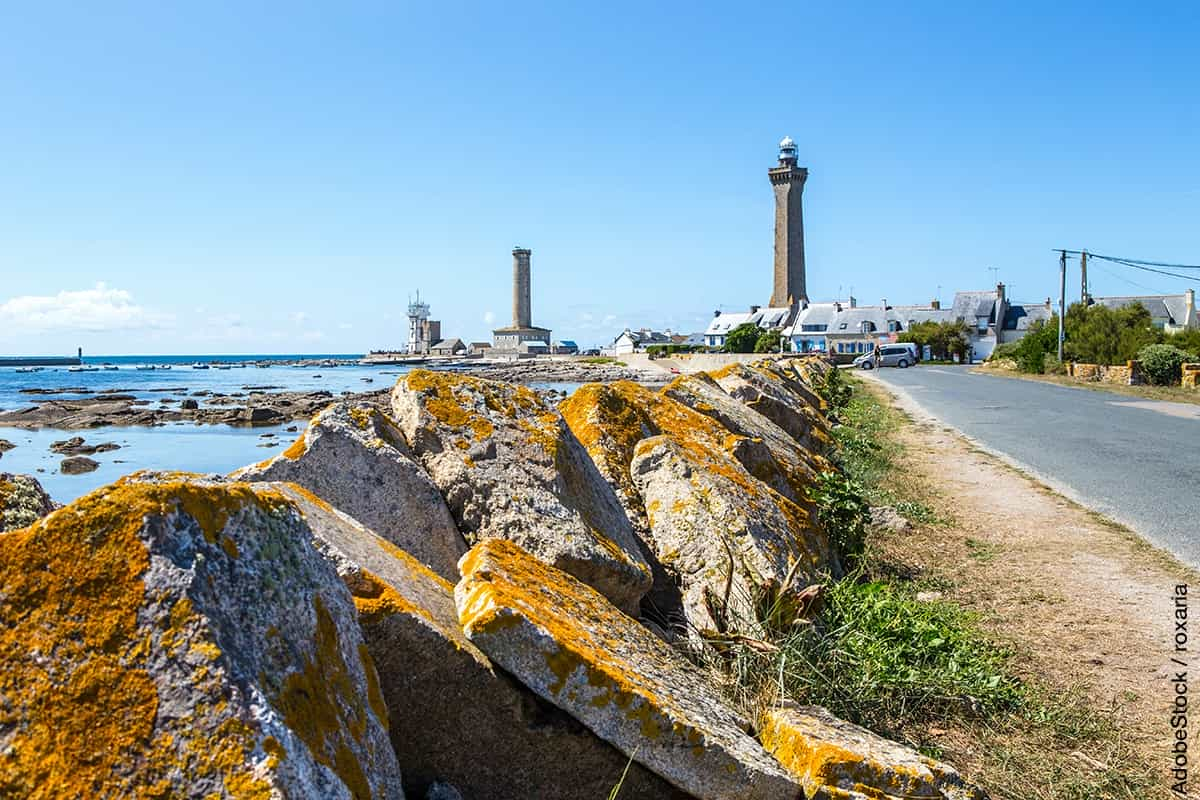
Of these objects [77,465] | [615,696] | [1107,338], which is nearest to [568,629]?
[615,696]

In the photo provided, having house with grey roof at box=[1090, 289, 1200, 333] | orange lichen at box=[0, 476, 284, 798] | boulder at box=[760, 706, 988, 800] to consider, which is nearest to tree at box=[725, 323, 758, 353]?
house with grey roof at box=[1090, 289, 1200, 333]

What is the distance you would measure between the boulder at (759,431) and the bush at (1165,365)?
24.9 m

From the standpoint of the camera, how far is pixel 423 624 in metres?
2.49

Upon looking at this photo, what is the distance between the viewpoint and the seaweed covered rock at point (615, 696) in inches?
99.4

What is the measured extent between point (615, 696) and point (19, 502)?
5.69 feet

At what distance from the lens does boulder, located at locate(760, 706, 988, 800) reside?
9.10 feet

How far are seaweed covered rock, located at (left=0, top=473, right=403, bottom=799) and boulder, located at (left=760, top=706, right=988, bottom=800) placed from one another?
1.50 meters

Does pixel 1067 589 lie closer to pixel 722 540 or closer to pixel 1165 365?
pixel 722 540

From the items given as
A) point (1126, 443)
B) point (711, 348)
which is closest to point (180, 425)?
point (1126, 443)

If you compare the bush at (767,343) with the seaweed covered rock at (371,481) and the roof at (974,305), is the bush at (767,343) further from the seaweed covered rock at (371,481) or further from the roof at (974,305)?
the seaweed covered rock at (371,481)

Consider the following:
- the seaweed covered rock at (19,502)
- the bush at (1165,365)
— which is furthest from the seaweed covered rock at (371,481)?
the bush at (1165,365)

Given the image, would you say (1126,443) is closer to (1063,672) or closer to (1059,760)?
(1063,672)

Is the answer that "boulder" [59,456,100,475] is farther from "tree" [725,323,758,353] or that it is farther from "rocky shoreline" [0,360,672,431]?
"tree" [725,323,758,353]

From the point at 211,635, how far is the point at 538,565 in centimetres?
168
